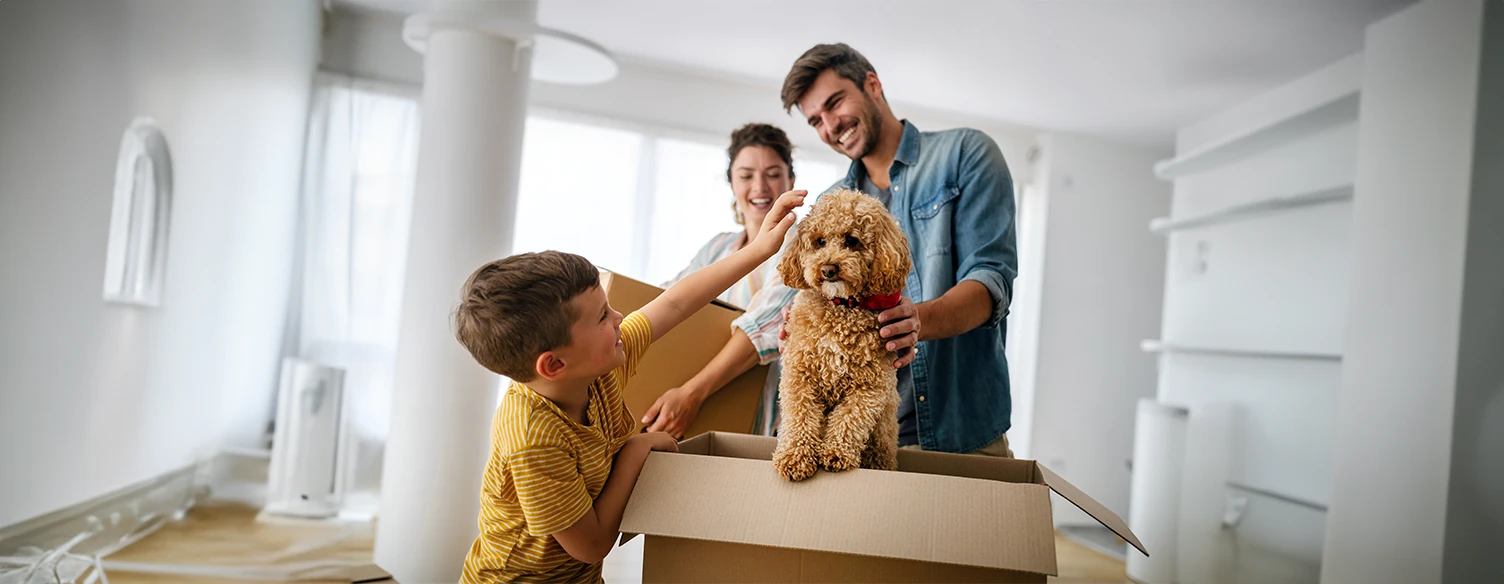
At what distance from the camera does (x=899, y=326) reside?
3.20ft

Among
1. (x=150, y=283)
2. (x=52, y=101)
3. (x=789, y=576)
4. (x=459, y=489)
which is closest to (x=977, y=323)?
(x=789, y=576)

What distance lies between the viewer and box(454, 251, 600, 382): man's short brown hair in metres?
0.92

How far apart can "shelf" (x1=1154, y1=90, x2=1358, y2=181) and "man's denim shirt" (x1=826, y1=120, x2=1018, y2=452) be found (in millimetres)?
2711

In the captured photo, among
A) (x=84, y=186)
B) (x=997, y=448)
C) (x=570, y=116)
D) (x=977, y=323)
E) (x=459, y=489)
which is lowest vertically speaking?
(x=459, y=489)

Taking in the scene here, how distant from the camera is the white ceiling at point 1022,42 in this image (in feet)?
9.68

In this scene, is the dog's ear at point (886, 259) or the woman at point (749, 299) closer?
the dog's ear at point (886, 259)

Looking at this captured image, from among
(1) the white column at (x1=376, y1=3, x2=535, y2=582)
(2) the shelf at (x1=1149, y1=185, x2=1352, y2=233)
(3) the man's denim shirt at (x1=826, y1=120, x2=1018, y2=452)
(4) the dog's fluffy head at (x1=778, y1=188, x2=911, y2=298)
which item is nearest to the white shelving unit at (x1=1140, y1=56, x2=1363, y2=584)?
(2) the shelf at (x1=1149, y1=185, x2=1352, y2=233)

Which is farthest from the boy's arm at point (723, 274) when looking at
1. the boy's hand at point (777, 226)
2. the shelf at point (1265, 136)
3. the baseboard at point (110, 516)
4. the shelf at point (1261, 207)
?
the shelf at point (1265, 136)

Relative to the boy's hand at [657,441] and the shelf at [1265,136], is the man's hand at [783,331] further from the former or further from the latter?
the shelf at [1265,136]

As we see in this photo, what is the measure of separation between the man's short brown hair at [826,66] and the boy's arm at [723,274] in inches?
13.9

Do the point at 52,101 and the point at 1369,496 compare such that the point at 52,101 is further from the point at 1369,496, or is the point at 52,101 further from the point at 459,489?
the point at 1369,496

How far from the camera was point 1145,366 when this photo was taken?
5.24 metres

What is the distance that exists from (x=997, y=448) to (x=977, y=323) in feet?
1.03

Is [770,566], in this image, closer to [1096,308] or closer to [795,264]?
[795,264]
